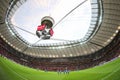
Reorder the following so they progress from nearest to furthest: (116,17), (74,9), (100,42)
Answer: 1. (74,9)
2. (116,17)
3. (100,42)

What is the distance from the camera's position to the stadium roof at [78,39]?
44744 mm

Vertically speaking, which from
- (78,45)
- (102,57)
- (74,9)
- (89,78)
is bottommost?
(89,78)

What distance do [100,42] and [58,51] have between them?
13.7 metres

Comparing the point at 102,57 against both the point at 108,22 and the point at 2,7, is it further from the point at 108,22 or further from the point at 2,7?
the point at 2,7

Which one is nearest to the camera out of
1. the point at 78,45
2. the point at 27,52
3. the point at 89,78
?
the point at 89,78

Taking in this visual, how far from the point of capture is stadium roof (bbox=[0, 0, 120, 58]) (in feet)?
147

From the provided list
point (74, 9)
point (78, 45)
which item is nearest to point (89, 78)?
point (74, 9)

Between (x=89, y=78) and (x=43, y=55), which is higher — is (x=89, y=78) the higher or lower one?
the lower one

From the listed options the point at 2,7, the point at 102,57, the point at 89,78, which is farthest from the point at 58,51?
the point at 89,78

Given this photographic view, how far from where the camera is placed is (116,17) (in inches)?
1766

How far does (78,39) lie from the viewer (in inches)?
2160

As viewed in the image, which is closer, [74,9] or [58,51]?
[74,9]

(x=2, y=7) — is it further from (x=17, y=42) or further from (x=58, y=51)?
(x=58, y=51)

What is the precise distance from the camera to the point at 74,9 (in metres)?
40.6
